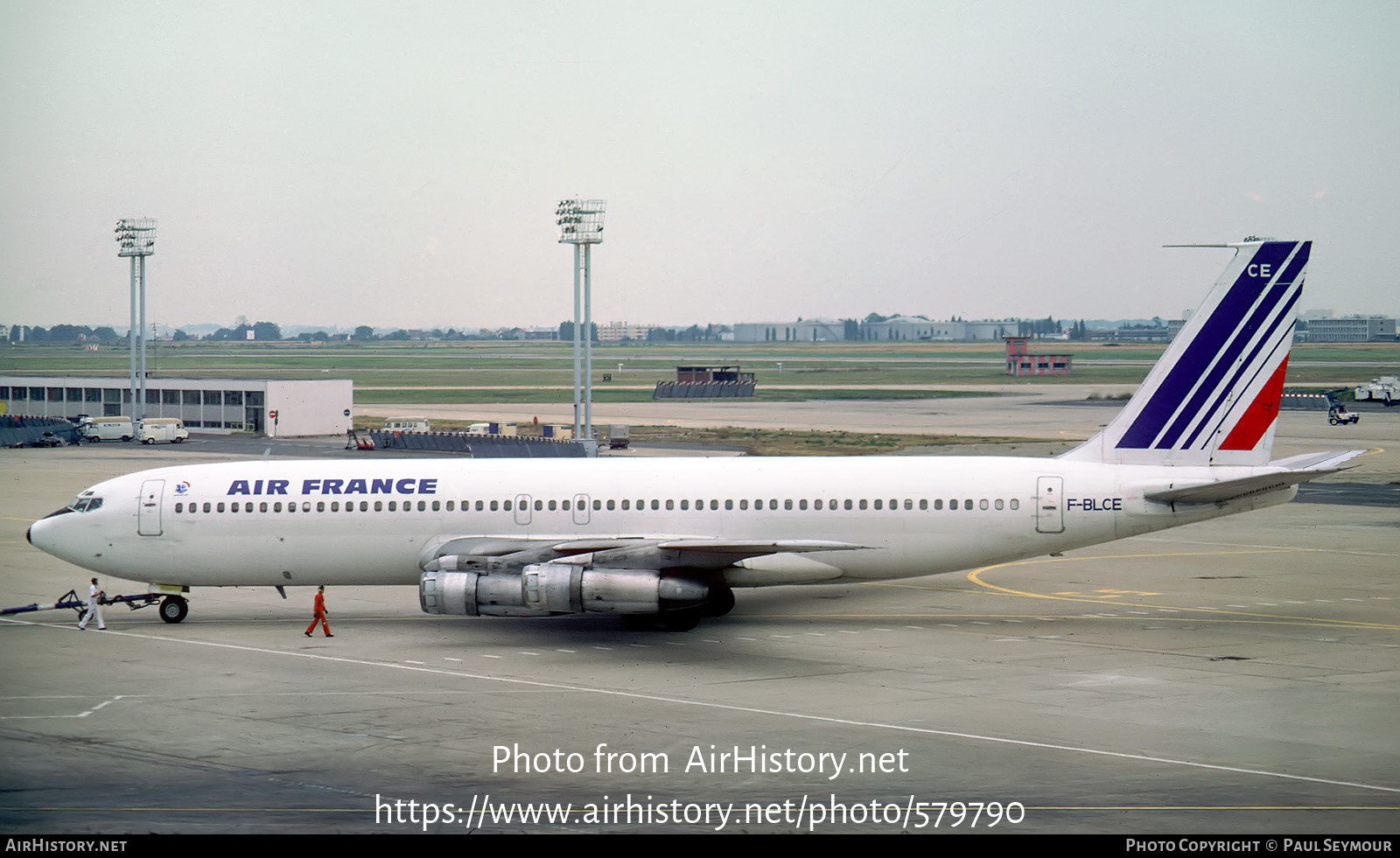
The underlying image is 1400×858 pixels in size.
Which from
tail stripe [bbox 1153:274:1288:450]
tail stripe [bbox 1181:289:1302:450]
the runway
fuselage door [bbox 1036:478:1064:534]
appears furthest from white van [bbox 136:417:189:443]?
tail stripe [bbox 1181:289:1302:450]

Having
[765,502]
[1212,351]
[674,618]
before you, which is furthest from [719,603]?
[1212,351]

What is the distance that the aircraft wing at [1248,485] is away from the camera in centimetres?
3494

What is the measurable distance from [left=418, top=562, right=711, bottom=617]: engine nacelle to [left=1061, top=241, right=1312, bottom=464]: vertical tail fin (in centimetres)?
1228

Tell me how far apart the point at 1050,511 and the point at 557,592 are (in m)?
13.0

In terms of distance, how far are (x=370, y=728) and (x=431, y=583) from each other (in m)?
8.70

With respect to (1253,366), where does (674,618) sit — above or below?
below

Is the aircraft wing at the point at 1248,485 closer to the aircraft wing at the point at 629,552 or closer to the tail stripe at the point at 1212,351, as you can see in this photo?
the tail stripe at the point at 1212,351

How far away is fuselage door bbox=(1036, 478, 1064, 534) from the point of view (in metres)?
36.3

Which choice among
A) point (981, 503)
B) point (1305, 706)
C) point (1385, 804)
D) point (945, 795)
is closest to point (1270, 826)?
point (1385, 804)

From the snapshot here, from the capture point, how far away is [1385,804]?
20.4 m

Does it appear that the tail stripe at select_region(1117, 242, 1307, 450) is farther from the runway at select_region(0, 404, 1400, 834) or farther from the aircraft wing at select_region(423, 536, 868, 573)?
the aircraft wing at select_region(423, 536, 868, 573)

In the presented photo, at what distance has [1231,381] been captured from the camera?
37.9m

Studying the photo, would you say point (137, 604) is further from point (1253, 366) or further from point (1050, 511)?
point (1253, 366)
